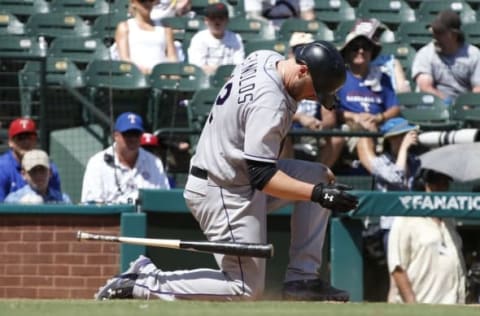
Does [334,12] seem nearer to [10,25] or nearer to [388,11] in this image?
[388,11]

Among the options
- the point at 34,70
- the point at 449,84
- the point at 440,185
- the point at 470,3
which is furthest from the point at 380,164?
the point at 470,3

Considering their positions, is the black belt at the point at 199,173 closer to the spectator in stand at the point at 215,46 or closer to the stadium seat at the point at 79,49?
the spectator in stand at the point at 215,46

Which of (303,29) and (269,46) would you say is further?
(303,29)

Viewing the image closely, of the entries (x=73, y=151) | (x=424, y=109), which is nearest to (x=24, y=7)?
(x=73, y=151)

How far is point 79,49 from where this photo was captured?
12.0 metres

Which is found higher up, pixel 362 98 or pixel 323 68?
pixel 323 68

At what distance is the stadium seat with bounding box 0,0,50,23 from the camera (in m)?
12.6

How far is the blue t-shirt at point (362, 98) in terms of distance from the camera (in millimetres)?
10500

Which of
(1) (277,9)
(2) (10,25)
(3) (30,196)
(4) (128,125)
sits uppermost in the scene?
(1) (277,9)

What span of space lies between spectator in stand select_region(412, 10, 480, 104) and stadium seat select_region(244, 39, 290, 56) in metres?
1.30

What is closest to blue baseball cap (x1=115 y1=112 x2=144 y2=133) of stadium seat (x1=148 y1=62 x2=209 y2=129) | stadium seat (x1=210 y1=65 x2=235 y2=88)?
stadium seat (x1=148 y1=62 x2=209 y2=129)

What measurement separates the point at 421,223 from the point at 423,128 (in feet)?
6.80

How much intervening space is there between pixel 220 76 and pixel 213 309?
6228mm

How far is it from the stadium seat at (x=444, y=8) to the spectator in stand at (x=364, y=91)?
10.2 ft
